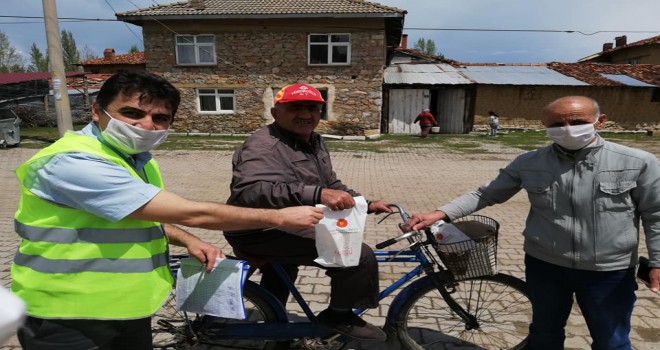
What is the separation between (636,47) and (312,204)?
120 ft

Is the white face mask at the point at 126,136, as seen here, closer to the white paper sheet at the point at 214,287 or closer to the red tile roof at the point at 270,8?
the white paper sheet at the point at 214,287

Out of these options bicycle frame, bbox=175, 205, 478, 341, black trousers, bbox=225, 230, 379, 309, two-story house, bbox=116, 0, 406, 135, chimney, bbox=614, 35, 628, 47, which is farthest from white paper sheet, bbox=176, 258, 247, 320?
chimney, bbox=614, 35, 628, 47

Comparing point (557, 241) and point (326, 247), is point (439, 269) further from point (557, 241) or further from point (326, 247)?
point (326, 247)

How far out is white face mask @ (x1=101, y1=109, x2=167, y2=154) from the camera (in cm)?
154

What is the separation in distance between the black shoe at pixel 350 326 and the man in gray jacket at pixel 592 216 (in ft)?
3.35

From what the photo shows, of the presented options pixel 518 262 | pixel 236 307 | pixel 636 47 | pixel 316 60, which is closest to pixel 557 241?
pixel 236 307

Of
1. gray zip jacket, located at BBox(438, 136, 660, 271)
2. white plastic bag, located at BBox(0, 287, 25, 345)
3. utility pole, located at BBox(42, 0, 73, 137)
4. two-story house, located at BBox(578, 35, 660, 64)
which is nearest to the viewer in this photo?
white plastic bag, located at BBox(0, 287, 25, 345)

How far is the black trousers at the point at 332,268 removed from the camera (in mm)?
2189

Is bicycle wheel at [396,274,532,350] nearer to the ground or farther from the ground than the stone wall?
nearer to the ground

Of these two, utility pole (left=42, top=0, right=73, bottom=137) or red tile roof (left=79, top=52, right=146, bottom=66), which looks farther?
red tile roof (left=79, top=52, right=146, bottom=66)

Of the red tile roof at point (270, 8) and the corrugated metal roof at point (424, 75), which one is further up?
the red tile roof at point (270, 8)

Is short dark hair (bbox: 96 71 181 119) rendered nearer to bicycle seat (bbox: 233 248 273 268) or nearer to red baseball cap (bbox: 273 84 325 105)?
red baseball cap (bbox: 273 84 325 105)

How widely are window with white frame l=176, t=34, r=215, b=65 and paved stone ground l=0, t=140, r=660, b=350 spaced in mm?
7278

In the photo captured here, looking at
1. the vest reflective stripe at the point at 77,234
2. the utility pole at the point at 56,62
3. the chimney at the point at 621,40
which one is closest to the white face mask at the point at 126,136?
the vest reflective stripe at the point at 77,234
